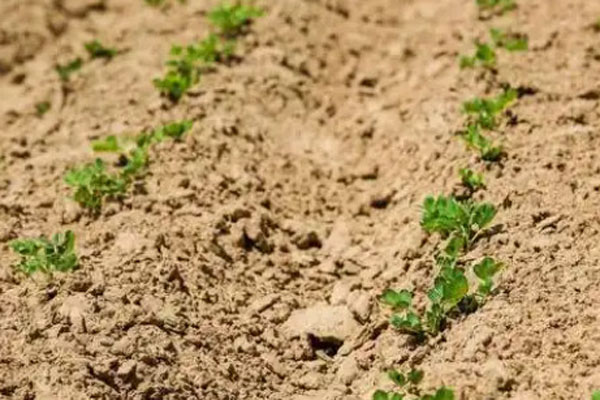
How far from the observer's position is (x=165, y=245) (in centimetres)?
391

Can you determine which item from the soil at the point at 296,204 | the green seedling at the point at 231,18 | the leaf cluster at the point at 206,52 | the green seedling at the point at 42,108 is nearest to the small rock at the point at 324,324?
the soil at the point at 296,204

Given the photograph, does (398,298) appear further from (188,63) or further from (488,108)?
(188,63)

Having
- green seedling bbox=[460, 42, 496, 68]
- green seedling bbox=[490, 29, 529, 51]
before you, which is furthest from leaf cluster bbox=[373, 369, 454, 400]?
green seedling bbox=[490, 29, 529, 51]

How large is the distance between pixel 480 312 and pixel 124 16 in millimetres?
3074

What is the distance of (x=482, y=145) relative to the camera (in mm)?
4176

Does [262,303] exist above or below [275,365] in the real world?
above

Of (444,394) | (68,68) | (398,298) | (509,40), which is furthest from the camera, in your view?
(68,68)

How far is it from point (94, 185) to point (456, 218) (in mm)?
1508

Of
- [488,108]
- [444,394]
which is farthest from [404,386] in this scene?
[488,108]

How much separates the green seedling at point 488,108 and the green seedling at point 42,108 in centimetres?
207

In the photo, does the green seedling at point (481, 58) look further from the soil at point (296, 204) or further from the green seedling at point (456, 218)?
the green seedling at point (456, 218)

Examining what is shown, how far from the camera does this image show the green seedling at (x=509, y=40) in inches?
189

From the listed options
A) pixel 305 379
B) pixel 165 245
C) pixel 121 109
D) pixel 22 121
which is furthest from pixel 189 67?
pixel 305 379

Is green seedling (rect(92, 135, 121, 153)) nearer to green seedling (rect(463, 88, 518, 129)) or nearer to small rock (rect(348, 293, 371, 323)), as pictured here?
small rock (rect(348, 293, 371, 323))
